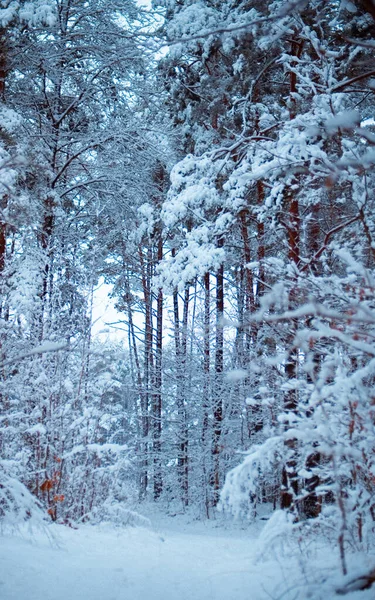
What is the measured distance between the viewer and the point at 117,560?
10.5 feet

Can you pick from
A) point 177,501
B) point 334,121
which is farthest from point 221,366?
point 334,121

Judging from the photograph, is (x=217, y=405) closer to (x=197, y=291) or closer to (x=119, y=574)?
(x=197, y=291)

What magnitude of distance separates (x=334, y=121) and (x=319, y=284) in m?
1.93

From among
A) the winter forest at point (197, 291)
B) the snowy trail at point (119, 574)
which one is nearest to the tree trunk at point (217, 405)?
the winter forest at point (197, 291)

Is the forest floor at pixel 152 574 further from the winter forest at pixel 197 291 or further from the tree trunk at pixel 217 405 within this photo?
the tree trunk at pixel 217 405

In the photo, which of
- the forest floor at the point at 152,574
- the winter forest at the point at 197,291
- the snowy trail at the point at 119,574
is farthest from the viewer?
the winter forest at the point at 197,291

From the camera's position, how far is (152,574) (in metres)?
→ 2.81

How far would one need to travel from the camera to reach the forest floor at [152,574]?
7.47ft

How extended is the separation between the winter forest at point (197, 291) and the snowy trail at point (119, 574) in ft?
0.07

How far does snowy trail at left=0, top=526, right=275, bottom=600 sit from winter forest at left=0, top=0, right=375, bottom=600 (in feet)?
0.07

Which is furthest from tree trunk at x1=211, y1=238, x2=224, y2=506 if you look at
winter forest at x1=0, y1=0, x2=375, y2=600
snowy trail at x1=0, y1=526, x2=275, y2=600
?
snowy trail at x1=0, y1=526, x2=275, y2=600

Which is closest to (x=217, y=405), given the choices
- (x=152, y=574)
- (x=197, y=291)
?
(x=197, y=291)

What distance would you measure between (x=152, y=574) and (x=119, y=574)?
0.20 m

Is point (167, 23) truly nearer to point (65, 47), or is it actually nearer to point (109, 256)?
point (65, 47)
